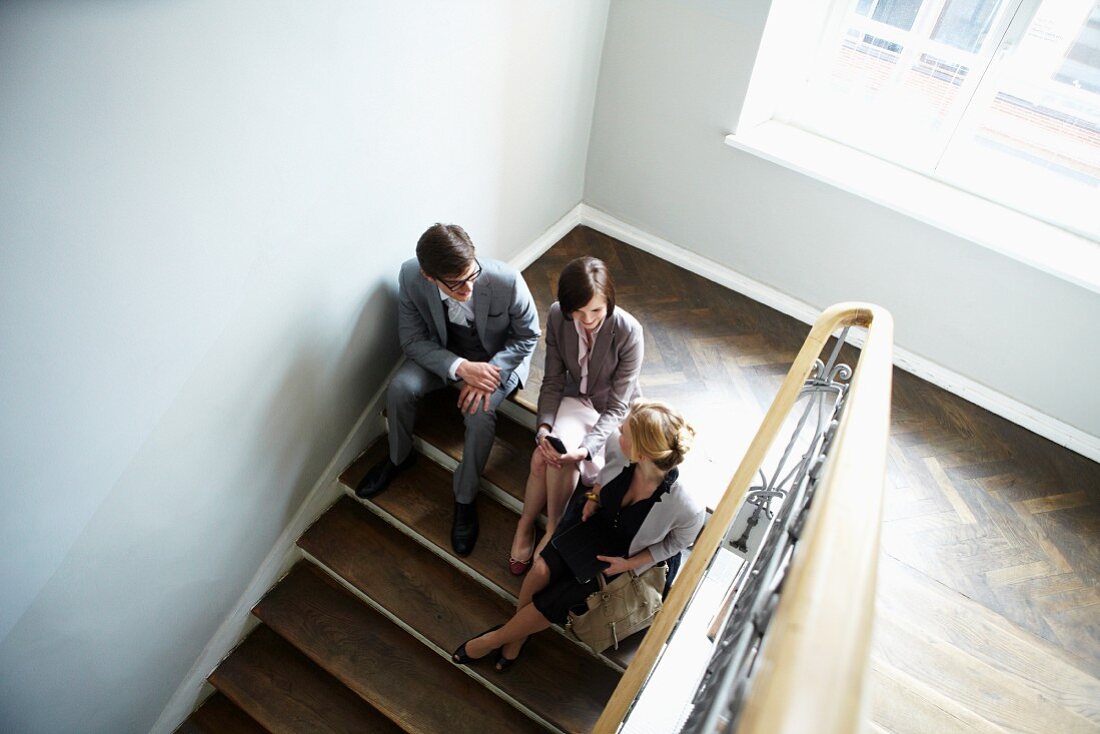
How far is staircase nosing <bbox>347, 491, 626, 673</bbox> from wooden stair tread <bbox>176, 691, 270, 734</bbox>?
0.69 m

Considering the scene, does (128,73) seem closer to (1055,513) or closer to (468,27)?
(468,27)

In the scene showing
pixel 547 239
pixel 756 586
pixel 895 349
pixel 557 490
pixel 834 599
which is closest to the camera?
pixel 834 599

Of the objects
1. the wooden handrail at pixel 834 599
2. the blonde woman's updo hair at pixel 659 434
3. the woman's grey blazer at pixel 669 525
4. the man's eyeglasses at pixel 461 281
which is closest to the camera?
the wooden handrail at pixel 834 599

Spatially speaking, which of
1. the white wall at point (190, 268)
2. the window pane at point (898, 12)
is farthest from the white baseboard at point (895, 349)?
the window pane at point (898, 12)

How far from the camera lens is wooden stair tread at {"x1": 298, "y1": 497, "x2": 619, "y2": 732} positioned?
105 inches

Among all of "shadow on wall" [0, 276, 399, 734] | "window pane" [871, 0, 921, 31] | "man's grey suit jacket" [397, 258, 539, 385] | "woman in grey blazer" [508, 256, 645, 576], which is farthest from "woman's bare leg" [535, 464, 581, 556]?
"window pane" [871, 0, 921, 31]

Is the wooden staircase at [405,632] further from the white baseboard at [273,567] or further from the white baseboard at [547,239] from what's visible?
the white baseboard at [547,239]

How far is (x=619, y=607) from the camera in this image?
2477 millimetres

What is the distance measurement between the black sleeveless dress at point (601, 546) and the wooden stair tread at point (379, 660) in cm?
57

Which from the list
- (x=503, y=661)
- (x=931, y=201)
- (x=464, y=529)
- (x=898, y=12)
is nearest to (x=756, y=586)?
(x=503, y=661)

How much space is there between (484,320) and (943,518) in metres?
2.06

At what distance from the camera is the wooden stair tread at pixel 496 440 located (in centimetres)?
308

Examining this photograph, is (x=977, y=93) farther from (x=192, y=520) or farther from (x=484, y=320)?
(x=192, y=520)

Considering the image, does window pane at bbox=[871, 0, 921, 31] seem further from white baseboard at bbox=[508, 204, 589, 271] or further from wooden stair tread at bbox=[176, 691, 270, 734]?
wooden stair tread at bbox=[176, 691, 270, 734]
